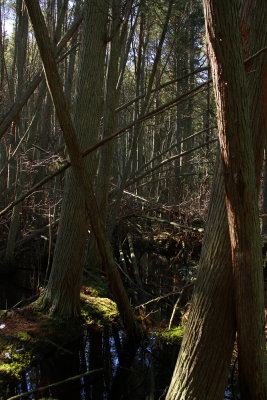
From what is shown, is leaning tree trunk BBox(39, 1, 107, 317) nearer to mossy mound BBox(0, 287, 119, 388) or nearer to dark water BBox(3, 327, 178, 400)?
mossy mound BBox(0, 287, 119, 388)

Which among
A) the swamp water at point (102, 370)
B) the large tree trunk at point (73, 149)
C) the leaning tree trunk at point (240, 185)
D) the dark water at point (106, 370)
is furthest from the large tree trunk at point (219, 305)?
the large tree trunk at point (73, 149)

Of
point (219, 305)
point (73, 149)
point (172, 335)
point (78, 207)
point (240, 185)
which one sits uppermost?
point (73, 149)

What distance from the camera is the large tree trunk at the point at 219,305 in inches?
101

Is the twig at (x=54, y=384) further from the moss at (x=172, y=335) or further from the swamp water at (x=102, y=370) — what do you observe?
the moss at (x=172, y=335)

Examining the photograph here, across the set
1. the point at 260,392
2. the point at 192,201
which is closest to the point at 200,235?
the point at 192,201

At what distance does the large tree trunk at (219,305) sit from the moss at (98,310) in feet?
9.30

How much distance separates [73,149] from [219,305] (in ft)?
6.40

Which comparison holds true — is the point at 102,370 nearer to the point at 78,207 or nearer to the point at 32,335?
the point at 32,335

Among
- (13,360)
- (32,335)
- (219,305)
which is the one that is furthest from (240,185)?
(32,335)

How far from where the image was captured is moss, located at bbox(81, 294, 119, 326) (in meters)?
5.33

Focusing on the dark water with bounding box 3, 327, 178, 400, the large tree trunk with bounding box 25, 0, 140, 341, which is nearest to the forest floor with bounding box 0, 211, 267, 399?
the dark water with bounding box 3, 327, 178, 400

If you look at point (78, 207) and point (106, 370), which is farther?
point (78, 207)

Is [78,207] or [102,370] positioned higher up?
[78,207]

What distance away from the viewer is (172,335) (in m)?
5.12
